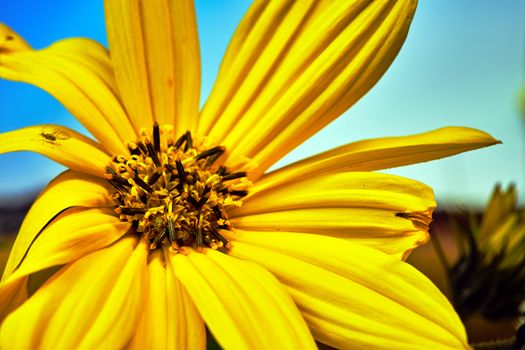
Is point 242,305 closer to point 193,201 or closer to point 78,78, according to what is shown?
point 193,201

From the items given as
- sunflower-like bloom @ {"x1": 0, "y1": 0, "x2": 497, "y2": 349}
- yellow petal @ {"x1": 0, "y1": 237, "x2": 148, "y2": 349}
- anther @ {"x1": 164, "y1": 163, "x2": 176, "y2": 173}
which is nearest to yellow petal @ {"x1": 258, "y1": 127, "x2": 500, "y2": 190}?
sunflower-like bloom @ {"x1": 0, "y1": 0, "x2": 497, "y2": 349}

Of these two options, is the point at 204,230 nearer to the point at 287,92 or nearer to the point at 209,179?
the point at 209,179

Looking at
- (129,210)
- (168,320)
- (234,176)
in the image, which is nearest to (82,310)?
(168,320)

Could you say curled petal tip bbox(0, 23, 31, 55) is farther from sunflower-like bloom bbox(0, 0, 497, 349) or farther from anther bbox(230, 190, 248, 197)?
anther bbox(230, 190, 248, 197)

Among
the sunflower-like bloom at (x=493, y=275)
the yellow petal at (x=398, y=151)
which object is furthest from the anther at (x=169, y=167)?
the sunflower-like bloom at (x=493, y=275)

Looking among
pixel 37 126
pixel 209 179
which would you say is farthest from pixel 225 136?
pixel 37 126
